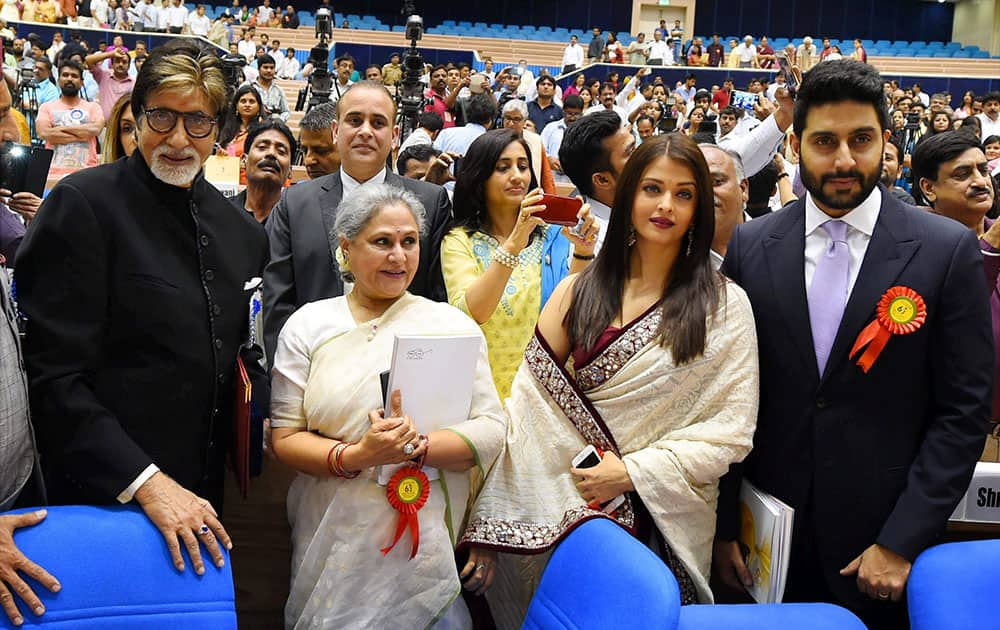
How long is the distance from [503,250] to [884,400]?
0.94 m

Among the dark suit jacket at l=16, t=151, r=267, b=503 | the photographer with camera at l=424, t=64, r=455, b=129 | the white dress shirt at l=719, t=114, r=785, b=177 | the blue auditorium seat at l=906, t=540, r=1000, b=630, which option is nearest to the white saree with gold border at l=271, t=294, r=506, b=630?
the dark suit jacket at l=16, t=151, r=267, b=503

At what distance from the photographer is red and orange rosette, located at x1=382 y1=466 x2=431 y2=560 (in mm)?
1921

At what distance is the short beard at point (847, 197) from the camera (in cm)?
183

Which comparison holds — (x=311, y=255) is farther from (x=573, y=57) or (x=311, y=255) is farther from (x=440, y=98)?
(x=573, y=57)

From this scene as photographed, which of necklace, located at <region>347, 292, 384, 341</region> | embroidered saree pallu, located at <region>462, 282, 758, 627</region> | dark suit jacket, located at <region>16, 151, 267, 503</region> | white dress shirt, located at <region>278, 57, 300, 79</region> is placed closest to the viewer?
dark suit jacket, located at <region>16, 151, 267, 503</region>

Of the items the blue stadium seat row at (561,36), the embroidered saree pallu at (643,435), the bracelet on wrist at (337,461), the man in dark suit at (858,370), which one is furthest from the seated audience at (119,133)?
the blue stadium seat row at (561,36)

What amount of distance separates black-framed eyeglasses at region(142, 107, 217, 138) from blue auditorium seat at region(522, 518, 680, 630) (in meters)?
1.09

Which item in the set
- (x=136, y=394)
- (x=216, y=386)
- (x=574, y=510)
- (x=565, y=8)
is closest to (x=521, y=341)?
(x=574, y=510)

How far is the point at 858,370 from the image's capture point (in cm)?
179

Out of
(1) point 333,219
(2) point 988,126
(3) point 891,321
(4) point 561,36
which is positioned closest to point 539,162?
(1) point 333,219

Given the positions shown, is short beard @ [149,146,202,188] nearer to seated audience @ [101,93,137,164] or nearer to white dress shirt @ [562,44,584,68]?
seated audience @ [101,93,137,164]

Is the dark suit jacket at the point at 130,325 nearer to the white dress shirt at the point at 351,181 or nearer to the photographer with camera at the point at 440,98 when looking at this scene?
the white dress shirt at the point at 351,181

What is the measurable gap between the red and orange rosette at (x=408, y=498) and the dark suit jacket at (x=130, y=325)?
1.27ft

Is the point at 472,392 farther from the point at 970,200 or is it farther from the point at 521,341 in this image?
the point at 970,200
